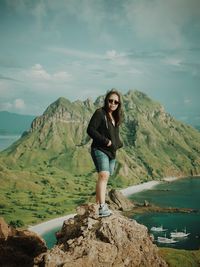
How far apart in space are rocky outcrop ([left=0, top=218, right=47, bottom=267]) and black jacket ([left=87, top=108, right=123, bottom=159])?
6303 millimetres

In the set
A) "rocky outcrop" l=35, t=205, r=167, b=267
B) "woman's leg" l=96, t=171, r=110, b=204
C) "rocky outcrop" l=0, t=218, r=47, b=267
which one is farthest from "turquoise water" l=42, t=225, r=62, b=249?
"woman's leg" l=96, t=171, r=110, b=204

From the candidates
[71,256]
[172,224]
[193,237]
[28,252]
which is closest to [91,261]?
[71,256]

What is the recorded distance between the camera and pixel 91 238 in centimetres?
1537

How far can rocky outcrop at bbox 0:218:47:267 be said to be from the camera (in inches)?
711

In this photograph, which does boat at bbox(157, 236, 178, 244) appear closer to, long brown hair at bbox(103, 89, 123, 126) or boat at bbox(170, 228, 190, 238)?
boat at bbox(170, 228, 190, 238)

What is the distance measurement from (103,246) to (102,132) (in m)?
4.50

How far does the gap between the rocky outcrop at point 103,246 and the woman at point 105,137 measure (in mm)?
870

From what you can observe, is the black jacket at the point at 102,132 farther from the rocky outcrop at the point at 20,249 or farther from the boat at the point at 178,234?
the boat at the point at 178,234

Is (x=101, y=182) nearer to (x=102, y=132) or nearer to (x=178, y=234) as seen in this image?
(x=102, y=132)

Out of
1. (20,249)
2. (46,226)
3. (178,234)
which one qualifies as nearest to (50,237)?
(46,226)

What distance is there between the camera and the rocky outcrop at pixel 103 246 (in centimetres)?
1409

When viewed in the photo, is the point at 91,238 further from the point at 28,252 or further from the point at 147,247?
the point at 28,252

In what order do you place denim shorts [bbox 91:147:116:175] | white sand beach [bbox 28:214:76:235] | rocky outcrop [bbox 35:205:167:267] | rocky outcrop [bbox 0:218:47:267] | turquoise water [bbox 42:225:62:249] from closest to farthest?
rocky outcrop [bbox 35:205:167:267], denim shorts [bbox 91:147:116:175], rocky outcrop [bbox 0:218:47:267], turquoise water [bbox 42:225:62:249], white sand beach [bbox 28:214:76:235]

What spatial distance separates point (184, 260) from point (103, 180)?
65.0m
